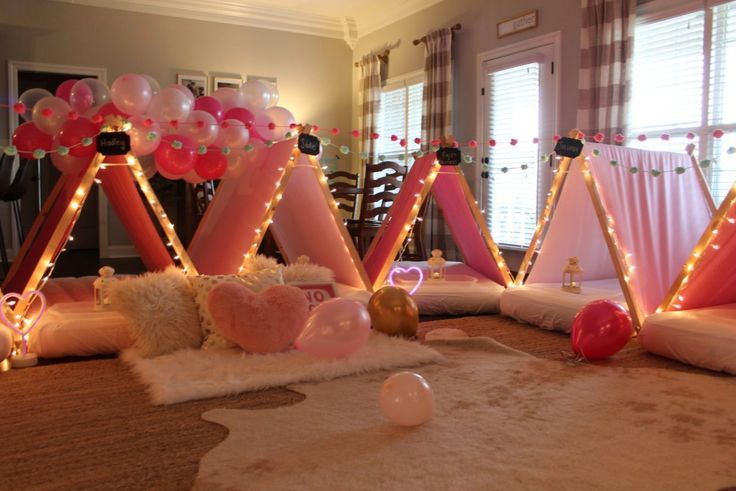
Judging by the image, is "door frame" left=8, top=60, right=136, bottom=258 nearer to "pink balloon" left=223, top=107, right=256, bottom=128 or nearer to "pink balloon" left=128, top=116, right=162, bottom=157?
"pink balloon" left=223, top=107, right=256, bottom=128

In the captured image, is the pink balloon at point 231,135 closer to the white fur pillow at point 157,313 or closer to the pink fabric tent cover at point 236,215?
the pink fabric tent cover at point 236,215

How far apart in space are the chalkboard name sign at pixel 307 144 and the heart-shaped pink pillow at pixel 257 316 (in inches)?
39.9

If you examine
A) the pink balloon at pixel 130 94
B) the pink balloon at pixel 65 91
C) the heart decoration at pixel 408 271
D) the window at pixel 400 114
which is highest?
the window at pixel 400 114

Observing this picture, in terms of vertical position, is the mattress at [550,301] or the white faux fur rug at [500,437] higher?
the mattress at [550,301]

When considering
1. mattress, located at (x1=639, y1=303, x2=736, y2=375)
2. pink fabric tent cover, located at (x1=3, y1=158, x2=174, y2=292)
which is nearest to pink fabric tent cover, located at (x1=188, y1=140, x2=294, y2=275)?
pink fabric tent cover, located at (x1=3, y1=158, x2=174, y2=292)

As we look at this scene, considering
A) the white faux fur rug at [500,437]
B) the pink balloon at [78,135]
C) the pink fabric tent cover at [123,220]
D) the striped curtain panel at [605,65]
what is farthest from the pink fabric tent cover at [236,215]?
the striped curtain panel at [605,65]

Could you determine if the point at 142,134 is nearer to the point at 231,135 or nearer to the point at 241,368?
the point at 231,135

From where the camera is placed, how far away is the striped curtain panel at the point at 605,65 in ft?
14.6

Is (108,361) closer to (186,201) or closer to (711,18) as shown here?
(186,201)

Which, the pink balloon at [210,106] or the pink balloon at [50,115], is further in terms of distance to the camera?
the pink balloon at [210,106]

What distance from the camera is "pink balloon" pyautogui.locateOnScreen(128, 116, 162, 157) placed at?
3.17m

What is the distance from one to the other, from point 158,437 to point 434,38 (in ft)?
17.1

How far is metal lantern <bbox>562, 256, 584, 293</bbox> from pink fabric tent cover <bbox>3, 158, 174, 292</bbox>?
2195 mm

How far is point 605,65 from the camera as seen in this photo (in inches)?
179
